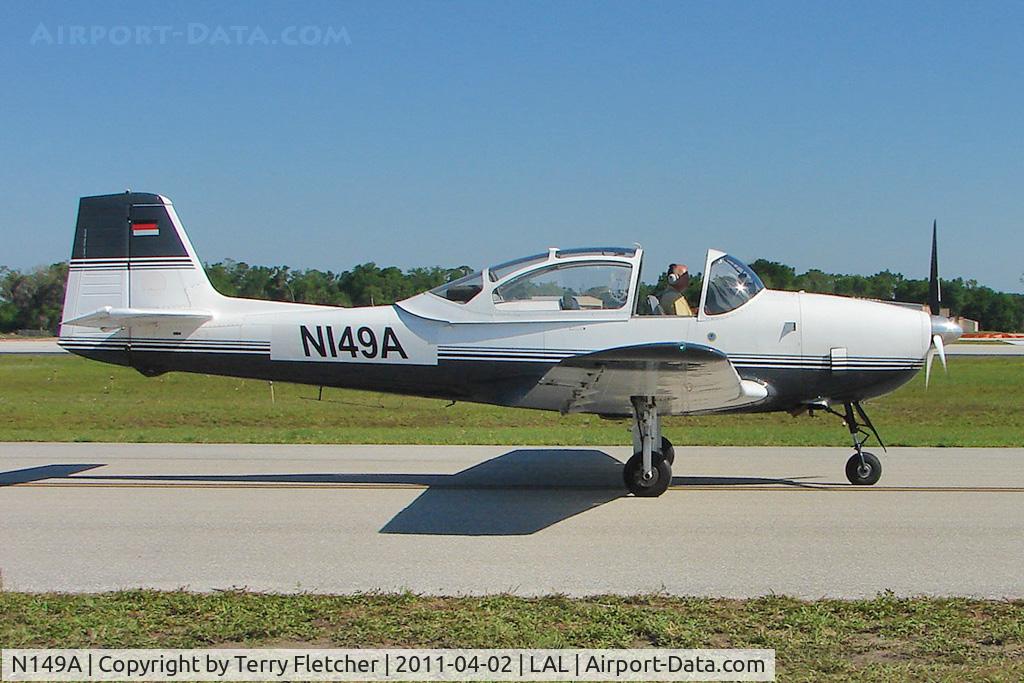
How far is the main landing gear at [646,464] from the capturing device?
29.0 ft

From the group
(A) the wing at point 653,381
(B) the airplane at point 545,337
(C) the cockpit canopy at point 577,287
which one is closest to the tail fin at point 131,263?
(B) the airplane at point 545,337

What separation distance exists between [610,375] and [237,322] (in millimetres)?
4117

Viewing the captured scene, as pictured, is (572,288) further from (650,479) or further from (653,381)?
(650,479)

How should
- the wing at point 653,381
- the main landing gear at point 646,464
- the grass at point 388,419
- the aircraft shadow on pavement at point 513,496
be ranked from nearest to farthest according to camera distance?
the wing at point 653,381 < the aircraft shadow on pavement at point 513,496 < the main landing gear at point 646,464 < the grass at point 388,419

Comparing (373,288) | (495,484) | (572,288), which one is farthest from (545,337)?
(373,288)

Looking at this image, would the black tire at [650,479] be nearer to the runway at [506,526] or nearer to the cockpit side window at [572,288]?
the runway at [506,526]

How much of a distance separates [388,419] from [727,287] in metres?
10.3

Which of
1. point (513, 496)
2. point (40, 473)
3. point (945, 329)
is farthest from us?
point (40, 473)

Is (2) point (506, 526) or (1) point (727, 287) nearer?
(2) point (506, 526)

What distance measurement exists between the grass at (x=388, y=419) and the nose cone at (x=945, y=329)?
4.30 metres

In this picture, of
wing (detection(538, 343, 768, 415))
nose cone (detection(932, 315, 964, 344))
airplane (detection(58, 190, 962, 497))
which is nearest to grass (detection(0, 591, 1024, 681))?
wing (detection(538, 343, 768, 415))

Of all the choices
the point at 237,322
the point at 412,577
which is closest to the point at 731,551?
the point at 412,577

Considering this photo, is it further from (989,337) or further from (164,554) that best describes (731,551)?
(989,337)

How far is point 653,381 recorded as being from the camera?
26.2 feet
